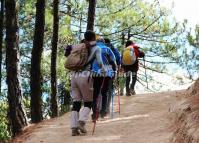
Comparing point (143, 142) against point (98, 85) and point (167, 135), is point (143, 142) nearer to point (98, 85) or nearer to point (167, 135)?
point (167, 135)

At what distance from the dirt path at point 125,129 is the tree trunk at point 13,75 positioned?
1.00 m

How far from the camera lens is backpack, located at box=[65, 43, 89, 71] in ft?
31.8

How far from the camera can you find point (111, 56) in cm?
1126

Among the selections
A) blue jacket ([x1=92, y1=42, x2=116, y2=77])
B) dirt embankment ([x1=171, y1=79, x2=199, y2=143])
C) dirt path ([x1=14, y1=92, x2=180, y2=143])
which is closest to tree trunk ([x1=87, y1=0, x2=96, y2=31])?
dirt path ([x1=14, y1=92, x2=180, y2=143])

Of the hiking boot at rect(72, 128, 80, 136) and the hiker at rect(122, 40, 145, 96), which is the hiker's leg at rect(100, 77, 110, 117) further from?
the hiker at rect(122, 40, 145, 96)

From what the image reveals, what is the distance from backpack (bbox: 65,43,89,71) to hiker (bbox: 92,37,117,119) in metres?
0.31

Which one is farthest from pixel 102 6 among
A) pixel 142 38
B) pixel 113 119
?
pixel 113 119

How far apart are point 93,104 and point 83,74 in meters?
0.68

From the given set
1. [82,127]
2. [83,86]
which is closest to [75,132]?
[82,127]

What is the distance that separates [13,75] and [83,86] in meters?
4.31

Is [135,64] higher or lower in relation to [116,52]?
lower

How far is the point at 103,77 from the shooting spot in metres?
10.2

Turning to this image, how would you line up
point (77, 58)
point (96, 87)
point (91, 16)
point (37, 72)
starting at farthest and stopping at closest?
1. point (91, 16)
2. point (37, 72)
3. point (96, 87)
4. point (77, 58)

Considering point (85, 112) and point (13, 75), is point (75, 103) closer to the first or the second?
point (85, 112)
